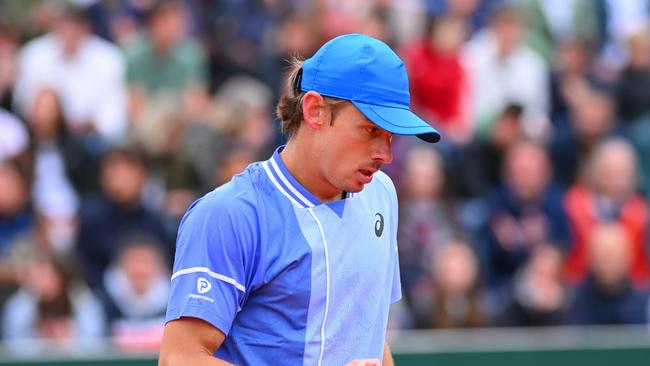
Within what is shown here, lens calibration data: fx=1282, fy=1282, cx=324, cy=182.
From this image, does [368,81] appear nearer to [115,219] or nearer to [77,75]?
[115,219]

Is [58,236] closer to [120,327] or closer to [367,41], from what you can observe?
[120,327]

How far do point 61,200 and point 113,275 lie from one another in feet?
2.66

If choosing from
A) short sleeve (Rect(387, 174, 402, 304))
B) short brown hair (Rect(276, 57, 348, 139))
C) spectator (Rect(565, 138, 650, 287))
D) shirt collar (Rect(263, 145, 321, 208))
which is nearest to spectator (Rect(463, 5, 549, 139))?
spectator (Rect(565, 138, 650, 287))

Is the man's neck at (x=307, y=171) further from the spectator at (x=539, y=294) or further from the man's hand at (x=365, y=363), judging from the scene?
the spectator at (x=539, y=294)

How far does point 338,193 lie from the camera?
12.1 ft

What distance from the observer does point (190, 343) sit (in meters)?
3.37

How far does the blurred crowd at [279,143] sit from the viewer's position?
8188mm

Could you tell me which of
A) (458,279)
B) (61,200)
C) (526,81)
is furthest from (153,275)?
(526,81)

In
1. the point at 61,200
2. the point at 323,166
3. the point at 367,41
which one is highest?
the point at 367,41

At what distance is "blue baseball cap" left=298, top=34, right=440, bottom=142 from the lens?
3.42 metres

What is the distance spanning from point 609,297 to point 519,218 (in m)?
0.87

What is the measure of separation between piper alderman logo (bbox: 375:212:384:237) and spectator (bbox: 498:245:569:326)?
4765mm

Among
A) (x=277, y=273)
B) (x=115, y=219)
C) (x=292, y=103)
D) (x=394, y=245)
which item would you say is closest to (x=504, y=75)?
→ (x=115, y=219)

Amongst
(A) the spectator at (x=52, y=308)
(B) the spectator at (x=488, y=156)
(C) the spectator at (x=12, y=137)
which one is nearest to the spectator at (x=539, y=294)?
(B) the spectator at (x=488, y=156)
